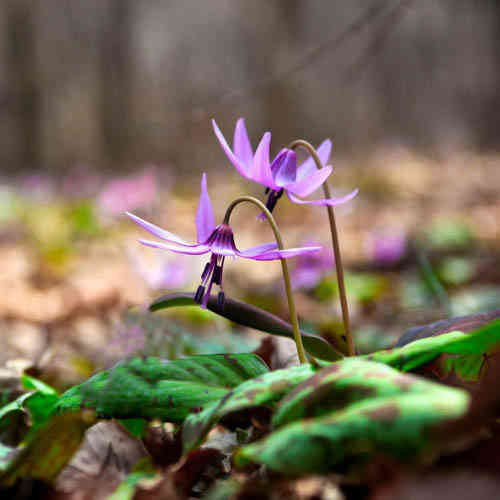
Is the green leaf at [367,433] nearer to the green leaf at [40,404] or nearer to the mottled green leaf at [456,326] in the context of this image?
the mottled green leaf at [456,326]

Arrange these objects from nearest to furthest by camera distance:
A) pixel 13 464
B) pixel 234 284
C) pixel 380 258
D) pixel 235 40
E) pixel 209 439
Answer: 1. pixel 13 464
2. pixel 209 439
3. pixel 380 258
4. pixel 234 284
5. pixel 235 40

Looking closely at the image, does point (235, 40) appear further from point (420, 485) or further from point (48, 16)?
point (420, 485)

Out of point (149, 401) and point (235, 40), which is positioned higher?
point (235, 40)

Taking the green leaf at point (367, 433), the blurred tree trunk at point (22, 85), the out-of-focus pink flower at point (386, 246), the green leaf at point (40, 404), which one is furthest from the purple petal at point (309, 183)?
the blurred tree trunk at point (22, 85)

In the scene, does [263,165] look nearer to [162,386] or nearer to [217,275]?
[217,275]

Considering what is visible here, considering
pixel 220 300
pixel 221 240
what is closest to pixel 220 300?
pixel 220 300

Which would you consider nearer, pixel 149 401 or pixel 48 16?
pixel 149 401

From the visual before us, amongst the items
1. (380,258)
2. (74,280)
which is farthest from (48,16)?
(380,258)
